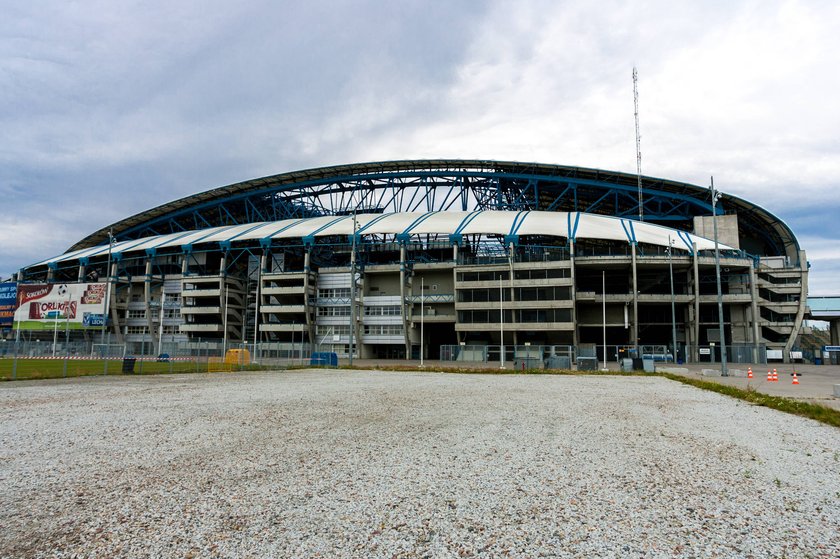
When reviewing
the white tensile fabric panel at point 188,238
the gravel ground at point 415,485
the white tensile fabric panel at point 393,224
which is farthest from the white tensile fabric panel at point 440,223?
the gravel ground at point 415,485

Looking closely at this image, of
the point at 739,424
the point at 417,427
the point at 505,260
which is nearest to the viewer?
the point at 417,427

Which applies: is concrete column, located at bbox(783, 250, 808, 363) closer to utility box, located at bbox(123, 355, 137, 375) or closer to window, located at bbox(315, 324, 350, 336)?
window, located at bbox(315, 324, 350, 336)

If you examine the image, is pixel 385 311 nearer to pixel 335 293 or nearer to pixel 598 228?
pixel 335 293

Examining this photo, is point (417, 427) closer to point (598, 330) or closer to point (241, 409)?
point (241, 409)

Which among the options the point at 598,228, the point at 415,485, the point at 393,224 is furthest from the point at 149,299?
the point at 415,485

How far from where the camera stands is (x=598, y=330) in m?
70.2

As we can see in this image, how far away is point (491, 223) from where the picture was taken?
70.0 meters

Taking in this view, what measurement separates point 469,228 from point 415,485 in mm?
62127

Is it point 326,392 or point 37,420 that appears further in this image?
point 326,392

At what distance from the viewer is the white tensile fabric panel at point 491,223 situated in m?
66.6

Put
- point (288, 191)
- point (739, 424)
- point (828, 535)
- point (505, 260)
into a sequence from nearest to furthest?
1. point (828, 535)
2. point (739, 424)
3. point (505, 260)
4. point (288, 191)

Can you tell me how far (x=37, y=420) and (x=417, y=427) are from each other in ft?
30.5

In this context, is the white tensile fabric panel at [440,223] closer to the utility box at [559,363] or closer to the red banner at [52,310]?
the utility box at [559,363]

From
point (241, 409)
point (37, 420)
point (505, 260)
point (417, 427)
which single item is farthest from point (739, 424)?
point (505, 260)
